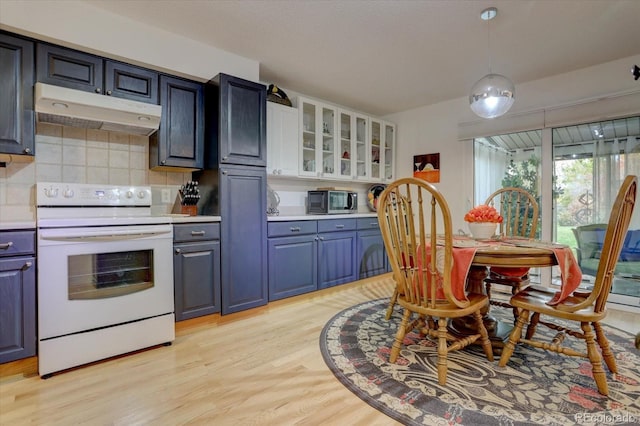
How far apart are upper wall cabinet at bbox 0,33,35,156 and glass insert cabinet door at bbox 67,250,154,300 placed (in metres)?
0.81

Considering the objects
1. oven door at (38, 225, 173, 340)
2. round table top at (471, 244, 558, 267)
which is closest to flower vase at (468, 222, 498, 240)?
round table top at (471, 244, 558, 267)

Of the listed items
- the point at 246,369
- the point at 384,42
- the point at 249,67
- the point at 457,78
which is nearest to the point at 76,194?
the point at 246,369

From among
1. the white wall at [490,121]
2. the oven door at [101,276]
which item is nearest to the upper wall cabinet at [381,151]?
the white wall at [490,121]

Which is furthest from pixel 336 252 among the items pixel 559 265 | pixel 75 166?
pixel 75 166

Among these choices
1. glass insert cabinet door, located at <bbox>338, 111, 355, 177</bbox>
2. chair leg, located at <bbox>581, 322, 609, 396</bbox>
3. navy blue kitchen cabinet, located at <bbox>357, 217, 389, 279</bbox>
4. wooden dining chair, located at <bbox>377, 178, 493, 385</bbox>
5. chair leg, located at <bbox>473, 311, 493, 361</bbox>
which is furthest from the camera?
glass insert cabinet door, located at <bbox>338, 111, 355, 177</bbox>

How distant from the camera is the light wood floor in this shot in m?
1.50

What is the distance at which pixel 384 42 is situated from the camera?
2.73 meters

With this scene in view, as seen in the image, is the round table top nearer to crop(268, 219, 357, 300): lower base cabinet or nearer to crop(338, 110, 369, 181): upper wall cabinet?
crop(268, 219, 357, 300): lower base cabinet

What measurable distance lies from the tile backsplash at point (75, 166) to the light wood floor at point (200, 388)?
1.08m

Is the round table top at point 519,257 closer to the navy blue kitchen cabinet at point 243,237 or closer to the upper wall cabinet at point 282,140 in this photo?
the navy blue kitchen cabinet at point 243,237

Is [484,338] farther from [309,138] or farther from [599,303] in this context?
[309,138]

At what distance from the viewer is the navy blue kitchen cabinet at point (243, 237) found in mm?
2703

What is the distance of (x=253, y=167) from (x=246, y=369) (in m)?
1.64

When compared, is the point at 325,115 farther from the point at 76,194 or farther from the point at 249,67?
the point at 76,194
